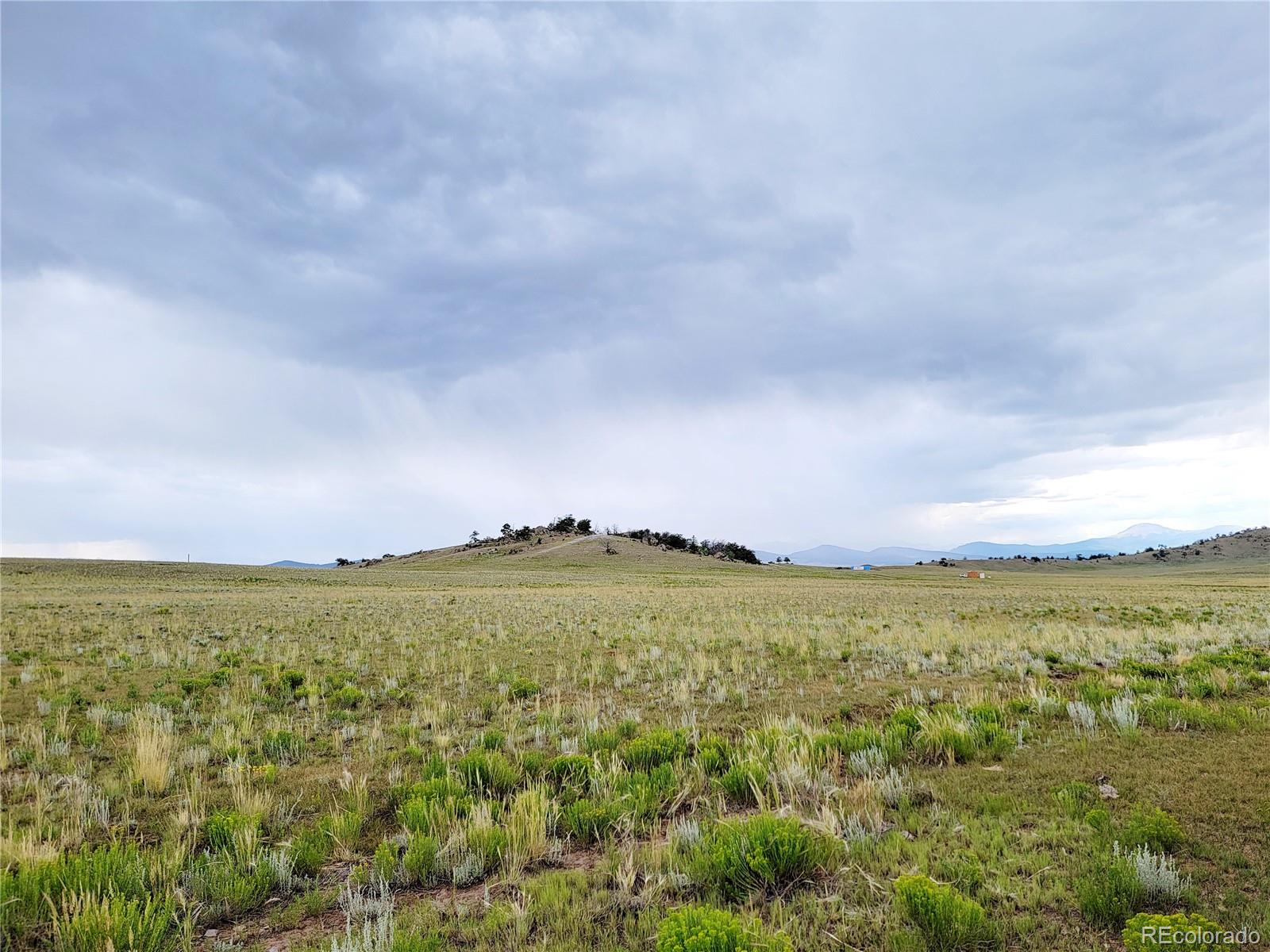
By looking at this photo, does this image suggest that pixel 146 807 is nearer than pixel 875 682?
Yes

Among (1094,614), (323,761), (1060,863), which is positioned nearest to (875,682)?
(1060,863)

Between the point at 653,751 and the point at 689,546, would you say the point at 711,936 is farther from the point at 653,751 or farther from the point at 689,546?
the point at 689,546

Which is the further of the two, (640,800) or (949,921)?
(640,800)

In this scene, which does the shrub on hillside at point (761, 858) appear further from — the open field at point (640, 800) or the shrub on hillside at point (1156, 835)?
the shrub on hillside at point (1156, 835)

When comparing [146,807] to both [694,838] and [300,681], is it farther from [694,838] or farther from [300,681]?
[300,681]

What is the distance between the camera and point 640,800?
18.8ft

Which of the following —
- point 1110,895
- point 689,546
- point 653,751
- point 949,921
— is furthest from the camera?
point 689,546

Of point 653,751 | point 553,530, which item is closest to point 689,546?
point 553,530

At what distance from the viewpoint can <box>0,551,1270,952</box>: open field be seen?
385cm

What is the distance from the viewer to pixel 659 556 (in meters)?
121

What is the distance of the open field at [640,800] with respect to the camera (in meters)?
Answer: 3.85

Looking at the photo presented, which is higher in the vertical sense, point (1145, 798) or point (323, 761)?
point (1145, 798)

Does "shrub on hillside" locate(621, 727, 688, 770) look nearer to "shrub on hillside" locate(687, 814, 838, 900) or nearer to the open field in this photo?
the open field

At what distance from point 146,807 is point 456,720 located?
408 cm
